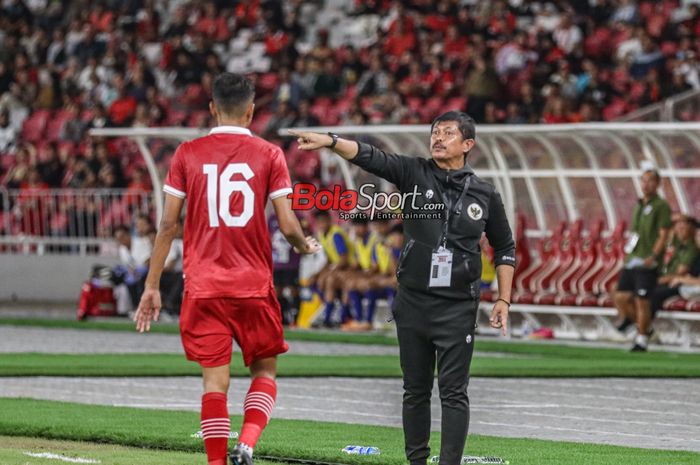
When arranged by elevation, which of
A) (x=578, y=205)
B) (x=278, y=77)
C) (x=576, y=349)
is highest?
(x=278, y=77)

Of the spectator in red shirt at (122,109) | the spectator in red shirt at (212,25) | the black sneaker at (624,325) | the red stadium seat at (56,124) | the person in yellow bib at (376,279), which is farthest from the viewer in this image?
the spectator in red shirt at (212,25)

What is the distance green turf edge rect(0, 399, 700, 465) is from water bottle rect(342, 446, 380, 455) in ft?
0.22

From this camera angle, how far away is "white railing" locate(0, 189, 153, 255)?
31688mm

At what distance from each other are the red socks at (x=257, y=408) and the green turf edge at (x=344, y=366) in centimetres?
895

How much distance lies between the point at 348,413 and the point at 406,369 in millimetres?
5057

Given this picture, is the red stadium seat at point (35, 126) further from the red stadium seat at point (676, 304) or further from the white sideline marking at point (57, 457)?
the white sideline marking at point (57, 457)

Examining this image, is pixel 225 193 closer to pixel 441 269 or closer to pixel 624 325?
pixel 441 269

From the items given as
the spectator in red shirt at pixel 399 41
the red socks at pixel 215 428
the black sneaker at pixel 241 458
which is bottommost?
the black sneaker at pixel 241 458

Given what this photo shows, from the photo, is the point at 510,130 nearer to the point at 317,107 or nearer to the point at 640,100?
the point at 640,100

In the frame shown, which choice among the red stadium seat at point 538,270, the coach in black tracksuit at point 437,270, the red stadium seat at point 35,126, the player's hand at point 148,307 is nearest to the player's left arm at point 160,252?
the player's hand at point 148,307

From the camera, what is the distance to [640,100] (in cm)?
2802

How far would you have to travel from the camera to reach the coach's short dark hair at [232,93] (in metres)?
9.38

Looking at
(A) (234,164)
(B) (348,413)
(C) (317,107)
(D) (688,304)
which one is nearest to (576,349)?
(D) (688,304)

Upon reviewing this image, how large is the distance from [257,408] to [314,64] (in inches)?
964
